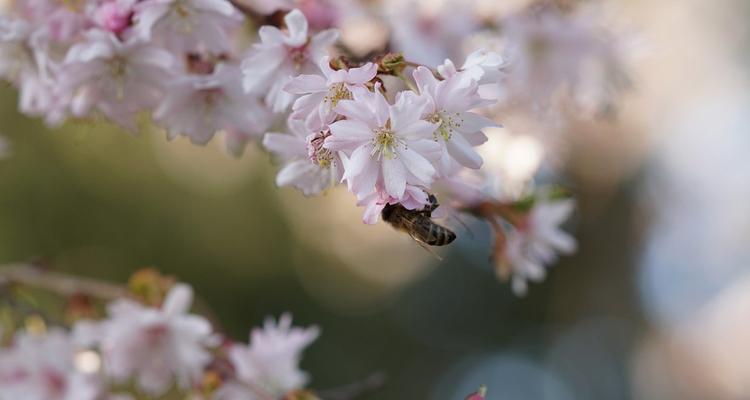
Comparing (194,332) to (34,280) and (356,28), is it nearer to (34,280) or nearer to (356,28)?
(34,280)

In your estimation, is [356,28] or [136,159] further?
[136,159]

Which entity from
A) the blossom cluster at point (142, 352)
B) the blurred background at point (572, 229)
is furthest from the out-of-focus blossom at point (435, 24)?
the blurred background at point (572, 229)

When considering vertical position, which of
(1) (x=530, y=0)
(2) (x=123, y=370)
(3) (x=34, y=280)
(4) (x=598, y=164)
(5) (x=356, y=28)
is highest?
(4) (x=598, y=164)

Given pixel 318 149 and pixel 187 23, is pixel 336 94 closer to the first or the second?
pixel 318 149

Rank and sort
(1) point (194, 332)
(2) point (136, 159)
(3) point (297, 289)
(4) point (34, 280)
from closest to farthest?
(1) point (194, 332), (4) point (34, 280), (2) point (136, 159), (3) point (297, 289)

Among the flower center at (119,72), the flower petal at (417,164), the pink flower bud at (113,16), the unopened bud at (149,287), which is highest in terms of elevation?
the pink flower bud at (113,16)

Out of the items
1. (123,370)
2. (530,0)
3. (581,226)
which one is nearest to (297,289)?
(581,226)

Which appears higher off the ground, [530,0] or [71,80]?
[530,0]

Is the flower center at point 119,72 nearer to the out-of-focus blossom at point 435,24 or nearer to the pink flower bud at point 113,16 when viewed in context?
the pink flower bud at point 113,16
